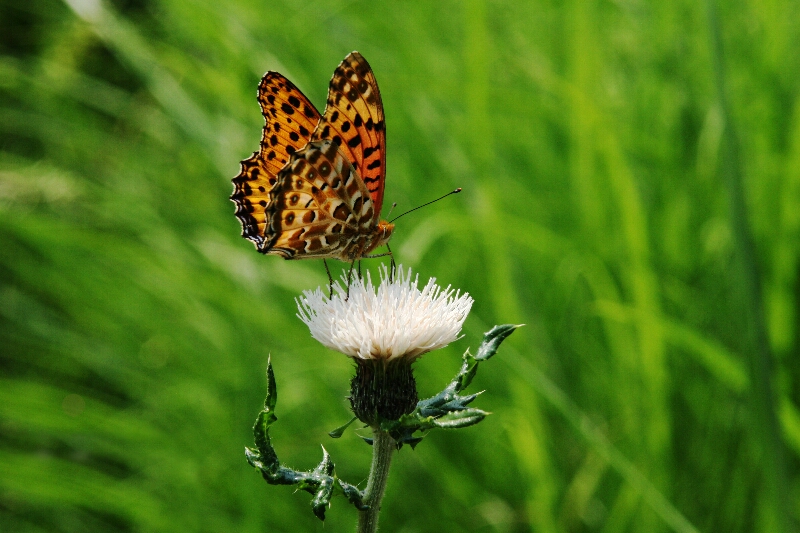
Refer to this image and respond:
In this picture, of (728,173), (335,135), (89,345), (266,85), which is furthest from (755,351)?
(89,345)

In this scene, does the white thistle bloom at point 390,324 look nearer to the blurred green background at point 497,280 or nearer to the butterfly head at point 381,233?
the butterfly head at point 381,233

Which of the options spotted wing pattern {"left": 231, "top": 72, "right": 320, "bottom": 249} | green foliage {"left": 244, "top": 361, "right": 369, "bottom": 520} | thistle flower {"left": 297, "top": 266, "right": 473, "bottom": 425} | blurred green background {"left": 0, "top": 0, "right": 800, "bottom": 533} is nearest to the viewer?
green foliage {"left": 244, "top": 361, "right": 369, "bottom": 520}

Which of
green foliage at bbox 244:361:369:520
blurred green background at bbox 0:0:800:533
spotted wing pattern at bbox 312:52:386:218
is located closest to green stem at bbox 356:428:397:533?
green foliage at bbox 244:361:369:520

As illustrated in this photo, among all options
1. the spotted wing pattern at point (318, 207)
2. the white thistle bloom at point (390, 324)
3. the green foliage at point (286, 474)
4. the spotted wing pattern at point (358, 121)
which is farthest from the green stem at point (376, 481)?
the spotted wing pattern at point (358, 121)

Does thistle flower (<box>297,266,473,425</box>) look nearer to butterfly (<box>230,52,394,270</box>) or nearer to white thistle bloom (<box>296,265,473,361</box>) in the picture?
white thistle bloom (<box>296,265,473,361</box>)

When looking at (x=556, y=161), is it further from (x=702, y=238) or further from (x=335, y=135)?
(x=335, y=135)

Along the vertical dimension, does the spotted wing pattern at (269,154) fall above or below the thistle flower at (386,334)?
above

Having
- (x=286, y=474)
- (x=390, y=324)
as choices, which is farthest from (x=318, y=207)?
(x=286, y=474)
